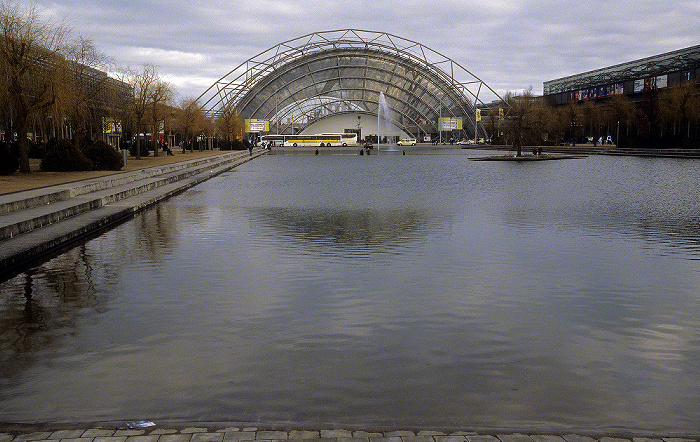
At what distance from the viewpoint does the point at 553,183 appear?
28.8 meters

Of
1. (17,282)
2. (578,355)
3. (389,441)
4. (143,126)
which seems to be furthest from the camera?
(143,126)

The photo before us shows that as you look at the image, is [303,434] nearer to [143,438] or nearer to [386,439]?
[386,439]

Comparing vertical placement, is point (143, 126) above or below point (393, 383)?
above

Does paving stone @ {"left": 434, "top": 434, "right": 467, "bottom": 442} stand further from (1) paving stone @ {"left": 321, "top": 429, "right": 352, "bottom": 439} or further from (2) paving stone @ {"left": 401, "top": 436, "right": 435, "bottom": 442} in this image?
(1) paving stone @ {"left": 321, "top": 429, "right": 352, "bottom": 439}

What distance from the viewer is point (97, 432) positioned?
4453 mm

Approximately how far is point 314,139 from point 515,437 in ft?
403

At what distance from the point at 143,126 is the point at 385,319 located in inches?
2338

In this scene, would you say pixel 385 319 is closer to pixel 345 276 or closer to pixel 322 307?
pixel 322 307

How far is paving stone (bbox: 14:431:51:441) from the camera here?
4371mm

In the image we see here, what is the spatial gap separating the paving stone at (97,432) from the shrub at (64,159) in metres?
32.3

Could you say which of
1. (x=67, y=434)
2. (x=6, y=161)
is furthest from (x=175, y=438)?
(x=6, y=161)

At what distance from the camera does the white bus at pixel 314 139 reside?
407 ft

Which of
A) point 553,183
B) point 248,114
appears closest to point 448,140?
point 248,114

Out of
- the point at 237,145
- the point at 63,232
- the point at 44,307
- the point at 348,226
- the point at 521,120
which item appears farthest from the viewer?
the point at 237,145
